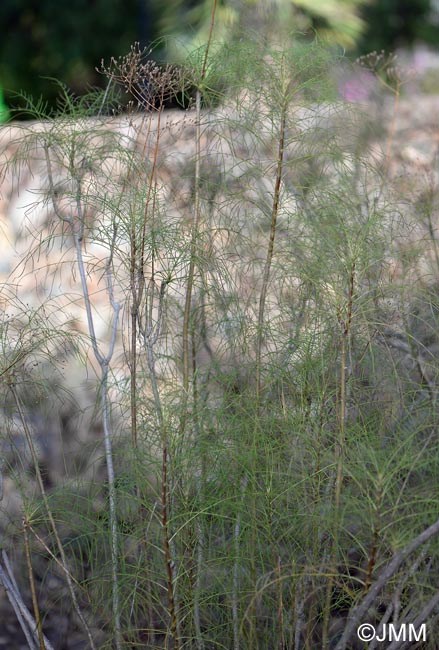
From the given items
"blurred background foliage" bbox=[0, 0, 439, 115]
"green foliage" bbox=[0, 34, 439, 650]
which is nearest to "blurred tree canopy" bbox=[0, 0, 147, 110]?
"blurred background foliage" bbox=[0, 0, 439, 115]

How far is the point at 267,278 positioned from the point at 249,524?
478 mm

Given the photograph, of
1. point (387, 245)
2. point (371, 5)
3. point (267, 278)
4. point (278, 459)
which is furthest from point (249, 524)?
point (371, 5)

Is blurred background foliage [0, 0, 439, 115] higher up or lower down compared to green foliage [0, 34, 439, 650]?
higher up

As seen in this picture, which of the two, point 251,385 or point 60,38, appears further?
point 60,38

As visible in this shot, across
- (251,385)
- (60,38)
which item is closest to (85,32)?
(60,38)

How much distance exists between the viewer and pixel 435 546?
1678 mm

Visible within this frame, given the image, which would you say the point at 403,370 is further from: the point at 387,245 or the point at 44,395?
the point at 44,395

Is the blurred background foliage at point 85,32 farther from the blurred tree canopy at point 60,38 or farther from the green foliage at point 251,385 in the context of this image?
the green foliage at point 251,385

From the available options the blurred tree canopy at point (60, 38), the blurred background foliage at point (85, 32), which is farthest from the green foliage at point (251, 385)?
the blurred tree canopy at point (60, 38)

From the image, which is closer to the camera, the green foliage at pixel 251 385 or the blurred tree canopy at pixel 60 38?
the green foliage at pixel 251 385

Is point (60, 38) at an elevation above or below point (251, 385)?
above

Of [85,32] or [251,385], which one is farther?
[85,32]

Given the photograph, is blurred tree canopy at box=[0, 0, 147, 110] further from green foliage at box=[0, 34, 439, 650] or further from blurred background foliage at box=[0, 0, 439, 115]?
green foliage at box=[0, 34, 439, 650]

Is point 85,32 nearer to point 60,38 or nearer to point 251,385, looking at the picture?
point 60,38
